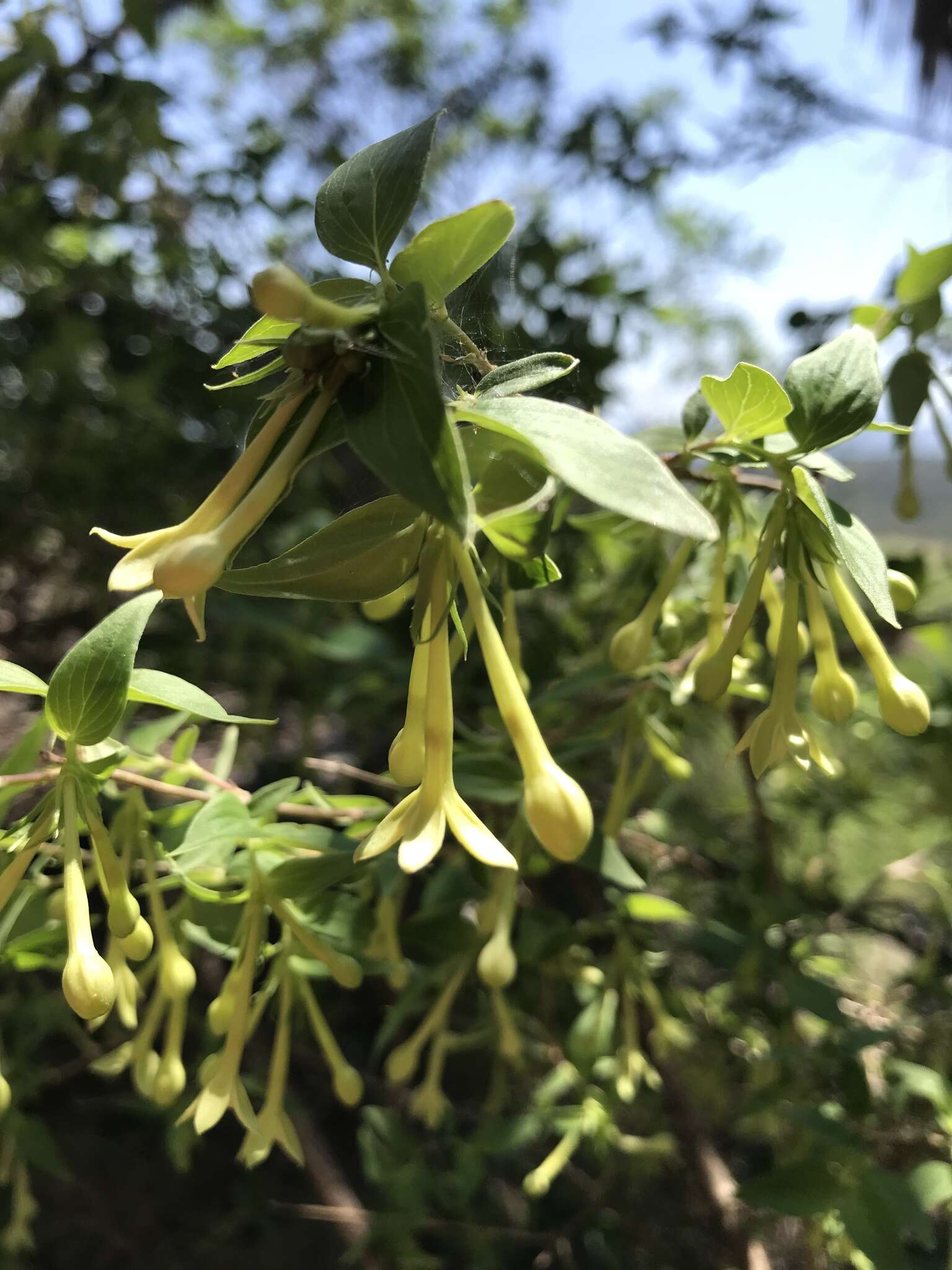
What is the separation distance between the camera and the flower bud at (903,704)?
0.38 metres

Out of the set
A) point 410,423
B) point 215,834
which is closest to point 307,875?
point 215,834

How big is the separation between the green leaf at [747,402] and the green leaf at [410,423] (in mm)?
155

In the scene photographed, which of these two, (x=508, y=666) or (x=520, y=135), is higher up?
(x=520, y=135)

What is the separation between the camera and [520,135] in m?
1.67

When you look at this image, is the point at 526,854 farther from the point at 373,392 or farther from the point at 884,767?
the point at 884,767

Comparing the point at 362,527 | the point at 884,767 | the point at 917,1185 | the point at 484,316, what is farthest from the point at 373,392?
the point at 884,767

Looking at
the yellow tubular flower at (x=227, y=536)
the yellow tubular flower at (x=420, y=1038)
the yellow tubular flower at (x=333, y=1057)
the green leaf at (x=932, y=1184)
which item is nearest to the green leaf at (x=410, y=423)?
the yellow tubular flower at (x=227, y=536)

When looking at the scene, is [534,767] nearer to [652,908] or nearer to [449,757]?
[449,757]

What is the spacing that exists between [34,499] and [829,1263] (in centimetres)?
126

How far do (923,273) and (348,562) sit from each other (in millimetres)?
442

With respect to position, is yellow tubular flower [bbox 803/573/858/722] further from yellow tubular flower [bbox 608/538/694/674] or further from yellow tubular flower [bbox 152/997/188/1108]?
yellow tubular flower [bbox 152/997/188/1108]

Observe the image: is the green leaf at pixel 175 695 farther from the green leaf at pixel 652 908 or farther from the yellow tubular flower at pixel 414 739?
the green leaf at pixel 652 908

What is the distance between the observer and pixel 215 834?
407mm

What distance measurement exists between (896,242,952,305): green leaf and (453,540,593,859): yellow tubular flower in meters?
0.40
